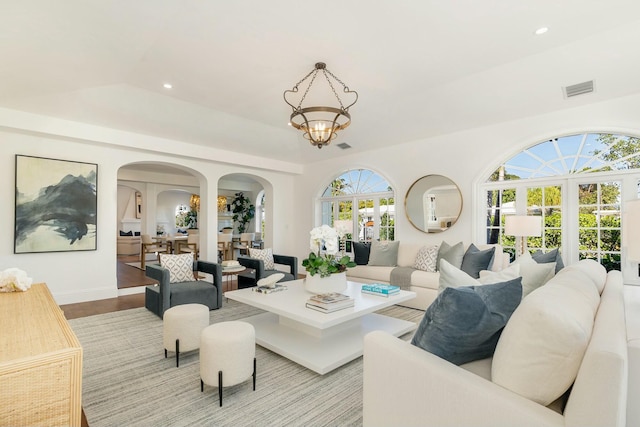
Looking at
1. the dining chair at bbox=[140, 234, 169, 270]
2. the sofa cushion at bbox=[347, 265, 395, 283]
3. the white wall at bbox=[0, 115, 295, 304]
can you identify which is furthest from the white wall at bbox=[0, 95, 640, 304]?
the dining chair at bbox=[140, 234, 169, 270]

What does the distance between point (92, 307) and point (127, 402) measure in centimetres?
305

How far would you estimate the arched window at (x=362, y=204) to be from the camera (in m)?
6.29

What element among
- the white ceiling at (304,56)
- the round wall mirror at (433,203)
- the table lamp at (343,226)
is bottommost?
the table lamp at (343,226)

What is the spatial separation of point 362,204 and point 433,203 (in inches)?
67.7

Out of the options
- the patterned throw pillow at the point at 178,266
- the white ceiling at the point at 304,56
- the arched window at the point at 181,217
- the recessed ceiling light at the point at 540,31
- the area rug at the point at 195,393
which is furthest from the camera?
the arched window at the point at 181,217

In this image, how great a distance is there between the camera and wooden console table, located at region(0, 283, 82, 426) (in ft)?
3.32

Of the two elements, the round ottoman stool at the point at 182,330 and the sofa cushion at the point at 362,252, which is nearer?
the round ottoman stool at the point at 182,330

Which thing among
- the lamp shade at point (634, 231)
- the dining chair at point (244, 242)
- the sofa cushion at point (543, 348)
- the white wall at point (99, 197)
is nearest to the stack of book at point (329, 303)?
the sofa cushion at point (543, 348)

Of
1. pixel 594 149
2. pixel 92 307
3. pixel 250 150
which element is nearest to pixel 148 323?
pixel 92 307

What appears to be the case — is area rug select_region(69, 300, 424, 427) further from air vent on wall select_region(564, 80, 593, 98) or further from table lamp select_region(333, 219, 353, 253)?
air vent on wall select_region(564, 80, 593, 98)

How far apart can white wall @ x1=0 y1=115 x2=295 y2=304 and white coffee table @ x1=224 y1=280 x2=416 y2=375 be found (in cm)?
306

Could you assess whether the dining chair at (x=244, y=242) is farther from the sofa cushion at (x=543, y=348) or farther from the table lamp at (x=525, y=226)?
the sofa cushion at (x=543, y=348)

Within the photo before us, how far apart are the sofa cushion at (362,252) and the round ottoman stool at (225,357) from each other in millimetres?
3699

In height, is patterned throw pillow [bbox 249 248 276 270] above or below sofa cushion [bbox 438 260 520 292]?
below
